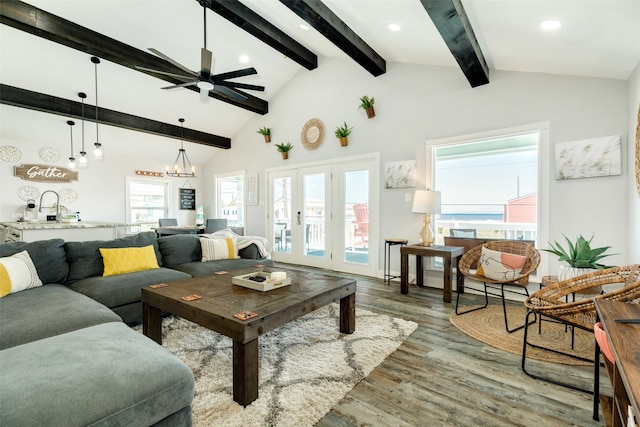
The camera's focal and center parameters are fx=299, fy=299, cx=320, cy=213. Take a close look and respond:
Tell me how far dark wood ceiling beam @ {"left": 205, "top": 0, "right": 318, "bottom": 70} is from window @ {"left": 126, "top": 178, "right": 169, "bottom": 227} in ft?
15.4

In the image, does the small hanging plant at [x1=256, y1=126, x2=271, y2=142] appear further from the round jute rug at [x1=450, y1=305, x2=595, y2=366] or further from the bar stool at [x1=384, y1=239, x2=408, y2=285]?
the round jute rug at [x1=450, y1=305, x2=595, y2=366]

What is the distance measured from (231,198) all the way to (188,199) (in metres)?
1.37

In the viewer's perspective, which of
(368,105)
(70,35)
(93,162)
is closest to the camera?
(70,35)

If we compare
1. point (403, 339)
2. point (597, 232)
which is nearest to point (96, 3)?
point (403, 339)

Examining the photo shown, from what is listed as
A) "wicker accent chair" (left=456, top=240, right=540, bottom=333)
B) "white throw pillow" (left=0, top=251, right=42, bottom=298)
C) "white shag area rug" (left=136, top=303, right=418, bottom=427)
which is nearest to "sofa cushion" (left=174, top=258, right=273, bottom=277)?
"white shag area rug" (left=136, top=303, right=418, bottom=427)

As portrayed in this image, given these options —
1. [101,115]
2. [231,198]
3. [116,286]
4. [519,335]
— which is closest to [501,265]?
[519,335]

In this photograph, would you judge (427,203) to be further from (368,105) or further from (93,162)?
(93,162)

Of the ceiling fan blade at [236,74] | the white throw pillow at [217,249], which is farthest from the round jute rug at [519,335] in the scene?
the ceiling fan blade at [236,74]

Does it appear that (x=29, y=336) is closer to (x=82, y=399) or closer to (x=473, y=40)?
(x=82, y=399)

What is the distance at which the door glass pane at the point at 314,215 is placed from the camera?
5500 mm

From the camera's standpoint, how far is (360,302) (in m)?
3.54

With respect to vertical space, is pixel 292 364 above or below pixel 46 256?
below

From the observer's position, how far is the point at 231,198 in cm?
748

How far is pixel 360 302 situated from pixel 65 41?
4.81 m
